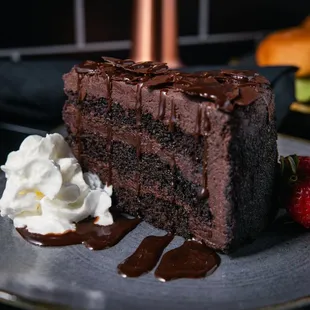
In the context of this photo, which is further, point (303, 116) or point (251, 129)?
point (303, 116)

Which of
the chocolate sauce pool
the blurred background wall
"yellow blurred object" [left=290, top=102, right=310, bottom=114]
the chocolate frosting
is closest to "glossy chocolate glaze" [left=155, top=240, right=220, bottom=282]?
the chocolate sauce pool

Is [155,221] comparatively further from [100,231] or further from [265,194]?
[265,194]

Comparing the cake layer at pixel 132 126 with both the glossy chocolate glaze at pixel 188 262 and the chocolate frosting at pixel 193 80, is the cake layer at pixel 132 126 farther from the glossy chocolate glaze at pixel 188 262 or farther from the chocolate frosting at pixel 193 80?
the glossy chocolate glaze at pixel 188 262

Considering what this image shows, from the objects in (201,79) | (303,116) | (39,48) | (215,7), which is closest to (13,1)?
(39,48)

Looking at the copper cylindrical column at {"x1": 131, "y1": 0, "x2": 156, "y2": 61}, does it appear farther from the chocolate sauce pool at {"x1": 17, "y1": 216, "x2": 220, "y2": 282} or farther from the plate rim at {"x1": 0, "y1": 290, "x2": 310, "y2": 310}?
the plate rim at {"x1": 0, "y1": 290, "x2": 310, "y2": 310}

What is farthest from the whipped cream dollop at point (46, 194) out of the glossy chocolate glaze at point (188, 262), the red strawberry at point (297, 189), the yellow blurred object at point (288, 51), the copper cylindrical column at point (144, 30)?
the yellow blurred object at point (288, 51)
